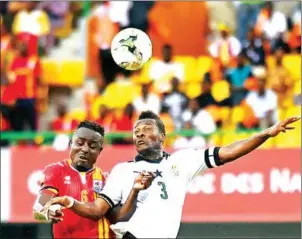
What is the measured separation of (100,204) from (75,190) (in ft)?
1.49

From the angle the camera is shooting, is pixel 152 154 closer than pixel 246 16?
Yes

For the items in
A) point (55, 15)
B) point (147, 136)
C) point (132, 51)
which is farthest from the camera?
point (55, 15)

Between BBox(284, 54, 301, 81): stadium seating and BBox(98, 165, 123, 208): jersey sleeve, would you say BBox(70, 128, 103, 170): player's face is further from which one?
BBox(284, 54, 301, 81): stadium seating

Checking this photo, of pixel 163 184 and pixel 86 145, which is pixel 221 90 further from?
pixel 163 184

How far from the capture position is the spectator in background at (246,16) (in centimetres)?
1678

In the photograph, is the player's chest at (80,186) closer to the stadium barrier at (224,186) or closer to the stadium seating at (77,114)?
the stadium barrier at (224,186)

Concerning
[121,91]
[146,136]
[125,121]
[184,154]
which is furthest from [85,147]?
[121,91]

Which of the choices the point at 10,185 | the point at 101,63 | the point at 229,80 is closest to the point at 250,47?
the point at 229,80

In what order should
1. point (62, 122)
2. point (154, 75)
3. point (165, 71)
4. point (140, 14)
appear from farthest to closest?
1. point (140, 14)
2. point (165, 71)
3. point (154, 75)
4. point (62, 122)

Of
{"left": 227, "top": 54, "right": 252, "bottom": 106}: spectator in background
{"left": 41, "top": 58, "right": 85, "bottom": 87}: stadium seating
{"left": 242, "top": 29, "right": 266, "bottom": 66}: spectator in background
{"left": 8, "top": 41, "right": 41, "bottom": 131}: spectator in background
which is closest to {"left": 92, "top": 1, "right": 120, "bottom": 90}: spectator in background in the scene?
{"left": 41, "top": 58, "right": 85, "bottom": 87}: stadium seating

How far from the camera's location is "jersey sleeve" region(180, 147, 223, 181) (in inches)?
305

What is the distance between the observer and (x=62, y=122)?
15438 mm

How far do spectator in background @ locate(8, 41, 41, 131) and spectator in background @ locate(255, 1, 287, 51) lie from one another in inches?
148

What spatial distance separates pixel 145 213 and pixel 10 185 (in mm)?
7045
